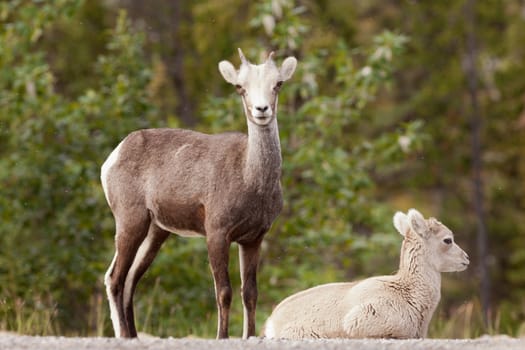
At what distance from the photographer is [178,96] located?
29.4 metres

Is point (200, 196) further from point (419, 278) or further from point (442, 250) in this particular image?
point (442, 250)

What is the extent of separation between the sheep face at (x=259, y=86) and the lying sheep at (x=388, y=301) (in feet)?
5.48

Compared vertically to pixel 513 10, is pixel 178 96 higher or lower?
lower

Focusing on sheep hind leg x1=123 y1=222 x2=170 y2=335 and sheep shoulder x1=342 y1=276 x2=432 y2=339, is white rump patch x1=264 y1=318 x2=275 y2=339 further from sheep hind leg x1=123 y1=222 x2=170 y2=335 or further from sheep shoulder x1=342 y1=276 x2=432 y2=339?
sheep hind leg x1=123 y1=222 x2=170 y2=335

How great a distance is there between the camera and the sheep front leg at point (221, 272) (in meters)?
8.02

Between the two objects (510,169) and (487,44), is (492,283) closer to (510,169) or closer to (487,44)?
(510,169)

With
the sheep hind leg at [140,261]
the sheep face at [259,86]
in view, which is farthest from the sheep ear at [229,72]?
the sheep hind leg at [140,261]

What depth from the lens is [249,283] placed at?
8.45m

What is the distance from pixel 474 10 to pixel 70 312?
20.3 metres

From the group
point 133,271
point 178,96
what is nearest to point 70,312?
point 133,271

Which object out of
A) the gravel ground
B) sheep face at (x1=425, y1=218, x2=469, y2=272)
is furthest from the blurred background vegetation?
the gravel ground

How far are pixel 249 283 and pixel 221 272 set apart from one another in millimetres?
420

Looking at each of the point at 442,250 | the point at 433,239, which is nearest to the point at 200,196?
the point at 433,239

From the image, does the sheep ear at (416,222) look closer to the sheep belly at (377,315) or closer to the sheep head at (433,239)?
the sheep head at (433,239)
